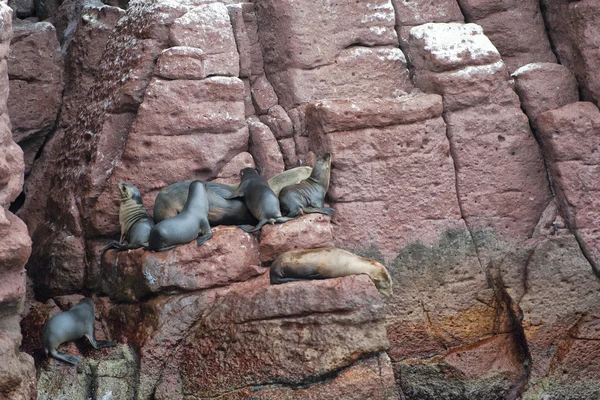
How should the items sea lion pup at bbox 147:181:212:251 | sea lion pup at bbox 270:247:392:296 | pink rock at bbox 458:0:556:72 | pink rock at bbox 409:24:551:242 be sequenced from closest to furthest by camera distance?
sea lion pup at bbox 270:247:392:296, sea lion pup at bbox 147:181:212:251, pink rock at bbox 409:24:551:242, pink rock at bbox 458:0:556:72

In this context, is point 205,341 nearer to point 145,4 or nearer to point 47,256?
point 47,256

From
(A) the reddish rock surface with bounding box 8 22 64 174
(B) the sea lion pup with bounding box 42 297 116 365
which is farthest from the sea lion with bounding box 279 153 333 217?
(A) the reddish rock surface with bounding box 8 22 64 174

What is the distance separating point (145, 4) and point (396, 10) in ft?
7.74

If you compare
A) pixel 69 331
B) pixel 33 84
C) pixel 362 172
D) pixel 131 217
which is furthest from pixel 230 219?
pixel 33 84

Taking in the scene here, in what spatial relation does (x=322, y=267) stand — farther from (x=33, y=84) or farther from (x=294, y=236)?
(x=33, y=84)

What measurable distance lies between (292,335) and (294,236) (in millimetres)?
1217

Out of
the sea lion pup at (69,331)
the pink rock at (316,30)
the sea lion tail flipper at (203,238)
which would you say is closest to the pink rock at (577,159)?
the pink rock at (316,30)

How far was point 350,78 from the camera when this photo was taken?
10.8 m

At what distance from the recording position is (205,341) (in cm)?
864

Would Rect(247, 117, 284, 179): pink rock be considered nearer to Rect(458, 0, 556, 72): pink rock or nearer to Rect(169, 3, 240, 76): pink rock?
Rect(169, 3, 240, 76): pink rock

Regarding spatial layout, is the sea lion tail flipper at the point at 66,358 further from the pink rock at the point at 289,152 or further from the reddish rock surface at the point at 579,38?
the reddish rock surface at the point at 579,38

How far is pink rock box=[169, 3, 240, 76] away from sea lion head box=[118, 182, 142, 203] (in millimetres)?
1240

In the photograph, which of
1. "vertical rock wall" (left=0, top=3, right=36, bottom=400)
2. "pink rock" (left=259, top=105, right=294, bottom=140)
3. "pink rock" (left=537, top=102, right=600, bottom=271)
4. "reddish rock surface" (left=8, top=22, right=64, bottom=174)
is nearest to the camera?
"vertical rock wall" (left=0, top=3, right=36, bottom=400)

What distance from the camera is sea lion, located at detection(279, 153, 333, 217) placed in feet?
32.1
